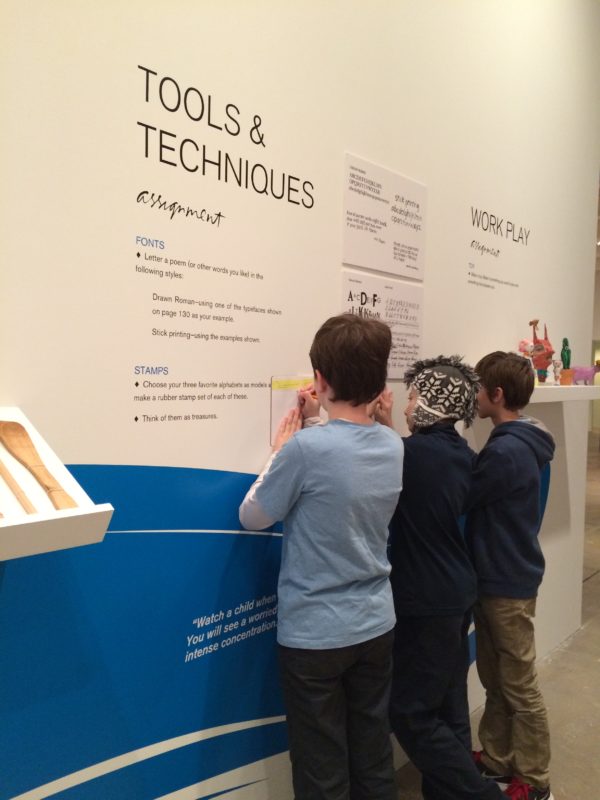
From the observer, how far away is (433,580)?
176cm

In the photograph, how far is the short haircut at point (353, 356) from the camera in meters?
1.47

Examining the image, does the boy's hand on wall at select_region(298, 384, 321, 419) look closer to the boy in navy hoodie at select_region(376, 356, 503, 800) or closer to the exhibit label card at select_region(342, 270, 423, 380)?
the boy in navy hoodie at select_region(376, 356, 503, 800)

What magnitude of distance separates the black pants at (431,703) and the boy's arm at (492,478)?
41 centimetres

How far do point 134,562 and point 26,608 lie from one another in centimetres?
25

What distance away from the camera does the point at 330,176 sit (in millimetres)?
1829

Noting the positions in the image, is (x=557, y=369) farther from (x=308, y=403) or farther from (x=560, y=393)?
(x=308, y=403)

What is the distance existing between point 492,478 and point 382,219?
92cm

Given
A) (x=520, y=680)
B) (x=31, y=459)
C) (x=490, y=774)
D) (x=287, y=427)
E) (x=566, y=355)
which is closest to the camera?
(x=31, y=459)

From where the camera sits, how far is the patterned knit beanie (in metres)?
1.82

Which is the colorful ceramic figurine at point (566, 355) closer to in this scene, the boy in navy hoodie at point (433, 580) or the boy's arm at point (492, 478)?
the boy's arm at point (492, 478)

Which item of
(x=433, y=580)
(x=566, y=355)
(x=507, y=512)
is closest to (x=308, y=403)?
(x=433, y=580)

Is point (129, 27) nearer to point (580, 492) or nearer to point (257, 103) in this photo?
point (257, 103)

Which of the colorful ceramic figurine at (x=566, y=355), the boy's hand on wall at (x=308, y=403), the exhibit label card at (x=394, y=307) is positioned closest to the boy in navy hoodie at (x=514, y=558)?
the exhibit label card at (x=394, y=307)

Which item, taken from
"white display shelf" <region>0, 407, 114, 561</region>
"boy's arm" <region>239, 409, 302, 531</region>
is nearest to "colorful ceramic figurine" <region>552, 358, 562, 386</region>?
"boy's arm" <region>239, 409, 302, 531</region>
